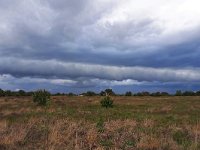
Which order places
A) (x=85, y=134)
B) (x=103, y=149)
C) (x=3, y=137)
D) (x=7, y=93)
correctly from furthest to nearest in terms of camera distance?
(x=7, y=93), (x=85, y=134), (x=3, y=137), (x=103, y=149)

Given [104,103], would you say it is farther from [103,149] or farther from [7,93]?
[7,93]

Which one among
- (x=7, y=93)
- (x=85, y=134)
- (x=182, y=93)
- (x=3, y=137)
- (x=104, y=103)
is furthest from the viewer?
(x=182, y=93)

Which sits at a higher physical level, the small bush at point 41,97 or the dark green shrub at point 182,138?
the small bush at point 41,97

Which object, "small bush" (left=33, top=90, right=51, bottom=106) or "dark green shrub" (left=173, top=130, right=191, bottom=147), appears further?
"small bush" (left=33, top=90, right=51, bottom=106)

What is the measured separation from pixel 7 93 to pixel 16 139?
3190 inches

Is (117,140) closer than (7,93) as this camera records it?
Yes

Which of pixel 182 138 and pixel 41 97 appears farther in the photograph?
pixel 41 97

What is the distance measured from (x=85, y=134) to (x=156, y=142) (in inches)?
130

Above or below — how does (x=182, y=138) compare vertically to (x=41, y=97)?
below

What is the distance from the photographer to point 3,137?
48.2ft

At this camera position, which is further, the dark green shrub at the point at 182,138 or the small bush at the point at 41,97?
the small bush at the point at 41,97

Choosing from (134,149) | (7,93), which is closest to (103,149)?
(134,149)

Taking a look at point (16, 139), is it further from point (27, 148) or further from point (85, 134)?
point (85, 134)

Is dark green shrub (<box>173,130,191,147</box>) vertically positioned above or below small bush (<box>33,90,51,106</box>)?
below
